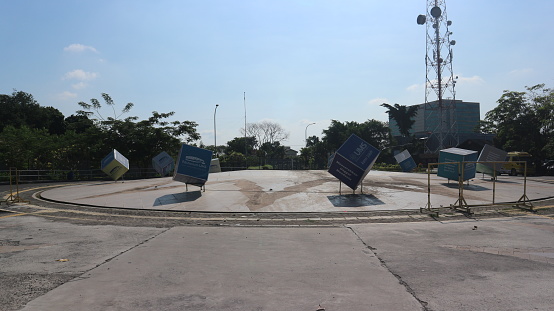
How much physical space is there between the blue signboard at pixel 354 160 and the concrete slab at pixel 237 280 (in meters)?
7.77

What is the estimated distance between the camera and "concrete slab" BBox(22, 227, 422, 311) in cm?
407

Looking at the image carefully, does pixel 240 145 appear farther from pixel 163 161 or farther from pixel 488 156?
pixel 488 156

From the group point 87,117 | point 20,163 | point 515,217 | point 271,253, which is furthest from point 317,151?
point 271,253

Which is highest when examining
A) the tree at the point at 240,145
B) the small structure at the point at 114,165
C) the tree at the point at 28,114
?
the tree at the point at 28,114

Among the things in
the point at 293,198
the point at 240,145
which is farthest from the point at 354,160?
the point at 240,145

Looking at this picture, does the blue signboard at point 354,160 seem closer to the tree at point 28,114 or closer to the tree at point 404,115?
the tree at point 28,114

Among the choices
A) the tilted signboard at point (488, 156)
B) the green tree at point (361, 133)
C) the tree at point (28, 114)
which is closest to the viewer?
the tilted signboard at point (488, 156)

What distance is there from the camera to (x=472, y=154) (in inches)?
762

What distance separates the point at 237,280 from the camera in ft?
16.3

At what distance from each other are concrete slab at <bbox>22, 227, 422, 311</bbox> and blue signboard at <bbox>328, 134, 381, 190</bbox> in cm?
777

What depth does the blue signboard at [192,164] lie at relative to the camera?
51.1 feet

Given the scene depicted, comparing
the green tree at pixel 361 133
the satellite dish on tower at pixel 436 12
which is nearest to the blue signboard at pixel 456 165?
the satellite dish on tower at pixel 436 12

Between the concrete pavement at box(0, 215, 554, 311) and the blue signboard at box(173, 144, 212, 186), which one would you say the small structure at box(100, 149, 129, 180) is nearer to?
the blue signboard at box(173, 144, 212, 186)

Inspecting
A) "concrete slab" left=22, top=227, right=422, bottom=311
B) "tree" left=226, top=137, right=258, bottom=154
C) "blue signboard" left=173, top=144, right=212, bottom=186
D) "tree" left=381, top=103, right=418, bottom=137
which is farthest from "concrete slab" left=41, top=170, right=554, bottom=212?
"tree" left=226, top=137, right=258, bottom=154
